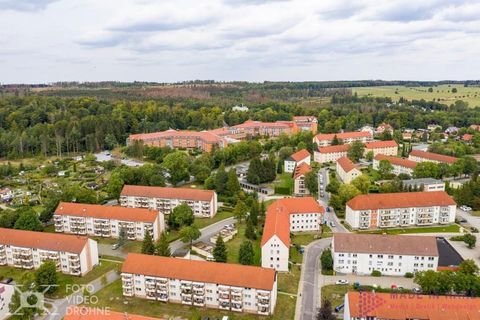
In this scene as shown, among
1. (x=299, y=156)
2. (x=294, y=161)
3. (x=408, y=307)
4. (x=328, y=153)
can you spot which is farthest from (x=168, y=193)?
(x=328, y=153)

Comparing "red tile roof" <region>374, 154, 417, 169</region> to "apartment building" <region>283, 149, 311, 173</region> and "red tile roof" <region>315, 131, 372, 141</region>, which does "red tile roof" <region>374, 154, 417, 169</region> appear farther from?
"red tile roof" <region>315, 131, 372, 141</region>

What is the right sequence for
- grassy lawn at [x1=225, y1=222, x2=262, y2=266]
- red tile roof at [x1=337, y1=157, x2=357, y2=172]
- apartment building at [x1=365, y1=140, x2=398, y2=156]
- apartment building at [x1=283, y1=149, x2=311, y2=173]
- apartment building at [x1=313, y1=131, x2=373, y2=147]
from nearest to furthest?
grassy lawn at [x1=225, y1=222, x2=262, y2=266] < red tile roof at [x1=337, y1=157, x2=357, y2=172] < apartment building at [x1=283, y1=149, x2=311, y2=173] < apartment building at [x1=365, y1=140, x2=398, y2=156] < apartment building at [x1=313, y1=131, x2=373, y2=147]

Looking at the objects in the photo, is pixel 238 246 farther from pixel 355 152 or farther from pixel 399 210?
pixel 355 152

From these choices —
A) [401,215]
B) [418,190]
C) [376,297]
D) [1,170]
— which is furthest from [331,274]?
[1,170]

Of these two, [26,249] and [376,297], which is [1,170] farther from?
[376,297]

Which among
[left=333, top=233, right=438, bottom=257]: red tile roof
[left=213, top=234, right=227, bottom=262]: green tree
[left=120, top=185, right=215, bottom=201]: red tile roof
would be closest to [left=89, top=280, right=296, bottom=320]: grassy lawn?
[left=213, top=234, right=227, bottom=262]: green tree

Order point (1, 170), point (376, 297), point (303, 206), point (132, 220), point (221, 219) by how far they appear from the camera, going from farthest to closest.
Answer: point (1, 170), point (221, 219), point (303, 206), point (132, 220), point (376, 297)

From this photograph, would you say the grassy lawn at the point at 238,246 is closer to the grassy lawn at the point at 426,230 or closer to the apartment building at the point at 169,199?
the apartment building at the point at 169,199
